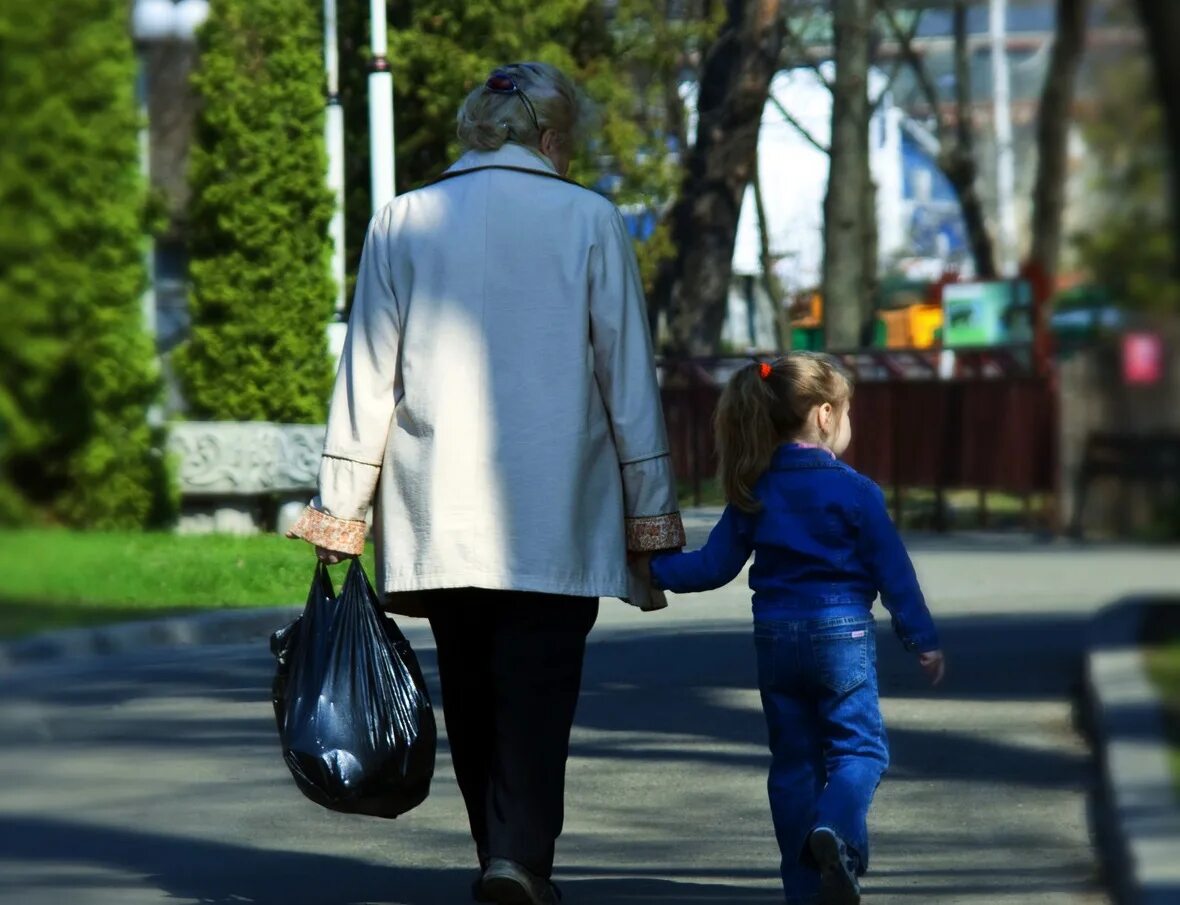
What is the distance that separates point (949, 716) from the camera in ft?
25.4

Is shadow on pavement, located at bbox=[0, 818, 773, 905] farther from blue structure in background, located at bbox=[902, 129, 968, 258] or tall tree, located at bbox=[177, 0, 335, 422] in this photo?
blue structure in background, located at bbox=[902, 129, 968, 258]

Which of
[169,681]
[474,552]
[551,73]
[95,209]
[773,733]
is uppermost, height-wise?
[551,73]

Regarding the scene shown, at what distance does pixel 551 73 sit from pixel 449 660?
1230 mm

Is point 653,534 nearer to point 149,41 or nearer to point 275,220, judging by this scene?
point 149,41

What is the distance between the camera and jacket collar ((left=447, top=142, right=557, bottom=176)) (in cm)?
407

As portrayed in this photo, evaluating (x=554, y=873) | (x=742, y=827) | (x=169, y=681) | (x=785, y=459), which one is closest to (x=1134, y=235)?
(x=785, y=459)

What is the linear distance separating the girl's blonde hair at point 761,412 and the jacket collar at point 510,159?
0.63m

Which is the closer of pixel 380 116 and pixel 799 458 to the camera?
pixel 799 458

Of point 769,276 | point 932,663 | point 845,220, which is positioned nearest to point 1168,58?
point 932,663

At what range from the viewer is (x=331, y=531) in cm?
407

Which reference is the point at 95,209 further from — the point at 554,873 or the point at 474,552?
the point at 554,873

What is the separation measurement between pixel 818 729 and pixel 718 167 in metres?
20.9

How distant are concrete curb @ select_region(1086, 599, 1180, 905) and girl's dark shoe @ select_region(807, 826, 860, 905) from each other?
1.82ft

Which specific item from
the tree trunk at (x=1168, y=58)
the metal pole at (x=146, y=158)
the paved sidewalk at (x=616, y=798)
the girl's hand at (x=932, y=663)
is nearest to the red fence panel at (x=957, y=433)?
the paved sidewalk at (x=616, y=798)
